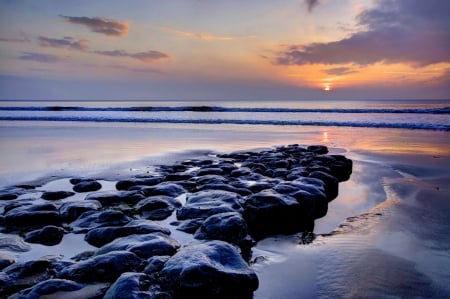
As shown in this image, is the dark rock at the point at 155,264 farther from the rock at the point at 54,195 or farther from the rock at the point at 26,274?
the rock at the point at 54,195

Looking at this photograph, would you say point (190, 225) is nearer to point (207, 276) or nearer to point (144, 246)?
point (144, 246)

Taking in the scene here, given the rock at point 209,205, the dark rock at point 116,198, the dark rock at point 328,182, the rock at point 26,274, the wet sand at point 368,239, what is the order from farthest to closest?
the dark rock at point 328,182
the dark rock at point 116,198
the rock at point 209,205
the wet sand at point 368,239
the rock at point 26,274

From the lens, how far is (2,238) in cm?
389

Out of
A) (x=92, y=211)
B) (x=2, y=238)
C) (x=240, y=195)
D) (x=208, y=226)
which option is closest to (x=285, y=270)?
(x=208, y=226)

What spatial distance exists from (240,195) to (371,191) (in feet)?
7.81

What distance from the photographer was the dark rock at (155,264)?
299 centimetres

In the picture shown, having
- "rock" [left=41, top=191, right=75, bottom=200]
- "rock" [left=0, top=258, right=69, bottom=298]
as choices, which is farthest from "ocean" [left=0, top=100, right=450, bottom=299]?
"rock" [left=41, top=191, right=75, bottom=200]

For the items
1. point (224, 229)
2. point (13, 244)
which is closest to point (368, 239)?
point (224, 229)

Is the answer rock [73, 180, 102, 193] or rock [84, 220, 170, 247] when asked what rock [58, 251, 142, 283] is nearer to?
rock [84, 220, 170, 247]

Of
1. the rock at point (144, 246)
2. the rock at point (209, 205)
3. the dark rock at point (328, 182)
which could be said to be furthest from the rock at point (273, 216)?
the dark rock at point (328, 182)

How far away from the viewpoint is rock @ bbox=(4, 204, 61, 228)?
4.38m

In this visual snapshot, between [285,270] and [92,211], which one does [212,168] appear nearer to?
[92,211]

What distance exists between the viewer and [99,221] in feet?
14.3

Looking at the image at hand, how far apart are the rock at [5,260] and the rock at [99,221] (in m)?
0.81
